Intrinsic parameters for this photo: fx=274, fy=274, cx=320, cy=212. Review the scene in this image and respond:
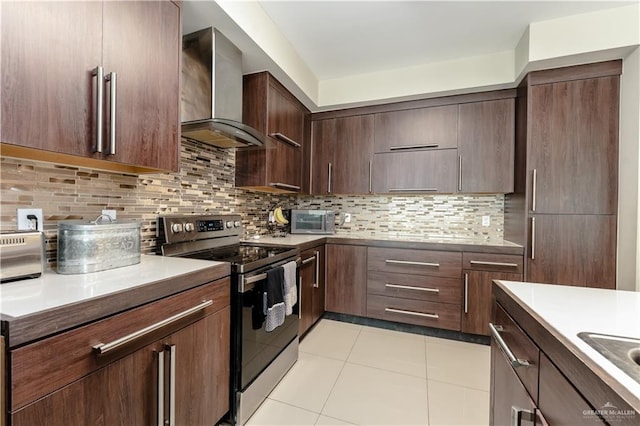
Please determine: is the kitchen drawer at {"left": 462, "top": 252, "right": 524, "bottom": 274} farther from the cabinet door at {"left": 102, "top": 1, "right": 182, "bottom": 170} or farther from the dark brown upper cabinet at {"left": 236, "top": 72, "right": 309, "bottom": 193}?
the cabinet door at {"left": 102, "top": 1, "right": 182, "bottom": 170}

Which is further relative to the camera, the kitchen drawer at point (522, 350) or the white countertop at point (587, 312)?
the kitchen drawer at point (522, 350)

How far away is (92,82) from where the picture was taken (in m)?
1.03

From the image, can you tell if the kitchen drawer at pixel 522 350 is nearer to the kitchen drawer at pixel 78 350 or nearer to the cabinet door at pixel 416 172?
the kitchen drawer at pixel 78 350

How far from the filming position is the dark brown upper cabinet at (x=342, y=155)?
2951mm

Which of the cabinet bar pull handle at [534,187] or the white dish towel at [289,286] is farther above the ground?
the cabinet bar pull handle at [534,187]

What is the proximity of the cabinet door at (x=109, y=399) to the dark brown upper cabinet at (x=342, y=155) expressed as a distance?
2.33 meters

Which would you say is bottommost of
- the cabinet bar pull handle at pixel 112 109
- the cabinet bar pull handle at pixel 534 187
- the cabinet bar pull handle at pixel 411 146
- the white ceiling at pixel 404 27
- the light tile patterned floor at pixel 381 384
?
the light tile patterned floor at pixel 381 384

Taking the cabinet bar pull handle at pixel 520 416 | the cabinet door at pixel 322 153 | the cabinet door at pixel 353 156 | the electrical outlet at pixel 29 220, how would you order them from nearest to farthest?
the cabinet bar pull handle at pixel 520 416, the electrical outlet at pixel 29 220, the cabinet door at pixel 353 156, the cabinet door at pixel 322 153

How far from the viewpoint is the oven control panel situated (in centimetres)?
166

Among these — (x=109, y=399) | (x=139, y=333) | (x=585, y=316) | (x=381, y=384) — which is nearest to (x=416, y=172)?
(x=381, y=384)

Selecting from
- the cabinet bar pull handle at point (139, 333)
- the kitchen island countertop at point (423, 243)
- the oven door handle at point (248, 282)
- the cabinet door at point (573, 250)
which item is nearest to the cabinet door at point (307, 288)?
the kitchen island countertop at point (423, 243)

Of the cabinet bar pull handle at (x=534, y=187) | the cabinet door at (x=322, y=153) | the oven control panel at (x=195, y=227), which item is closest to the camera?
the oven control panel at (x=195, y=227)

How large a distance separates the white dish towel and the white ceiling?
70.1 inches

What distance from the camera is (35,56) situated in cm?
88
